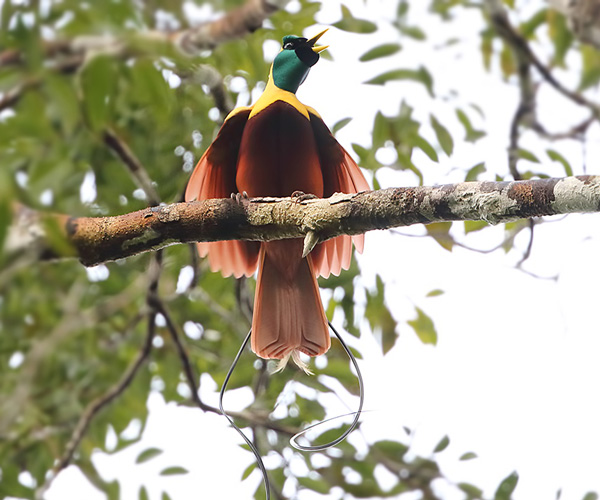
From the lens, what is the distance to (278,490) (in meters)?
2.46

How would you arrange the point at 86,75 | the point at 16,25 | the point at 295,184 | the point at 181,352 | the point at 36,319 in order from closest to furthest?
1. the point at 16,25
2. the point at 86,75
3. the point at 295,184
4. the point at 181,352
5. the point at 36,319

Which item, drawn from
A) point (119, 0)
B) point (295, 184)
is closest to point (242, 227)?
point (295, 184)

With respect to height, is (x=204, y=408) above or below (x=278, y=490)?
above

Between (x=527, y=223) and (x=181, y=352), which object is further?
(x=181, y=352)

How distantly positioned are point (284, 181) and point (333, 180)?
175 millimetres

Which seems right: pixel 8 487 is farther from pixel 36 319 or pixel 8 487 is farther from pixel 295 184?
pixel 295 184

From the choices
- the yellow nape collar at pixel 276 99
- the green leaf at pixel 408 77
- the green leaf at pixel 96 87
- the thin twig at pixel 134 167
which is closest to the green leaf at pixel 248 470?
the thin twig at pixel 134 167

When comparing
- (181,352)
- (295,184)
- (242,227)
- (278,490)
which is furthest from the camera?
(181,352)

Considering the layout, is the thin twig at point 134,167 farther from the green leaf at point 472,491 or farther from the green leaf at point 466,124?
the green leaf at point 472,491

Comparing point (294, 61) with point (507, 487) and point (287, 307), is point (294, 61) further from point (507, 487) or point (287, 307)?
point (507, 487)

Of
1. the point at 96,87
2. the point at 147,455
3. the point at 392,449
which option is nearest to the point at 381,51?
the point at 96,87

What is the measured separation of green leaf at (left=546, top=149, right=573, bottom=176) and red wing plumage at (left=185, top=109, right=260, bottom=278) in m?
1.02

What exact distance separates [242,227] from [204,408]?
1.19 metres

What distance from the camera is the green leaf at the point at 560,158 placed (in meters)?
2.25
